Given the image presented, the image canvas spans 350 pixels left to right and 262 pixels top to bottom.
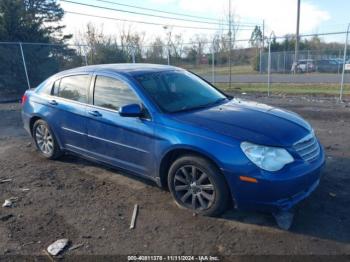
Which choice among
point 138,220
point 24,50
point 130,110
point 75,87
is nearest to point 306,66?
point 24,50

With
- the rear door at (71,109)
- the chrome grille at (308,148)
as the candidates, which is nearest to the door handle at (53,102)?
the rear door at (71,109)

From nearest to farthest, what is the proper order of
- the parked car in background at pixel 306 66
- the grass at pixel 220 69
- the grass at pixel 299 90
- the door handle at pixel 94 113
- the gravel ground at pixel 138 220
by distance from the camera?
the gravel ground at pixel 138 220 → the door handle at pixel 94 113 → the grass at pixel 299 90 → the grass at pixel 220 69 → the parked car in background at pixel 306 66

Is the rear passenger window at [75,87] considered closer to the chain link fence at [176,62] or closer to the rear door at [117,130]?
the rear door at [117,130]

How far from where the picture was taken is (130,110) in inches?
150

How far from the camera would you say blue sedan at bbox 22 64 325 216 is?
322cm

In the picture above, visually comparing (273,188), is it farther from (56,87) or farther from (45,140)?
(45,140)

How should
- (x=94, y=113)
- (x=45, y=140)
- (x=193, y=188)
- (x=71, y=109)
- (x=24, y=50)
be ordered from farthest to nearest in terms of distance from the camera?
(x=24, y=50) → (x=45, y=140) → (x=71, y=109) → (x=94, y=113) → (x=193, y=188)

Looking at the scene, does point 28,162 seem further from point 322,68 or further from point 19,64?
point 322,68

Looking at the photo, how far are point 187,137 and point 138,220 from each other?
44.5 inches

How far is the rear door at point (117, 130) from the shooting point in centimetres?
393

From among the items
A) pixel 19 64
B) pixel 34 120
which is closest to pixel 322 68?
pixel 19 64

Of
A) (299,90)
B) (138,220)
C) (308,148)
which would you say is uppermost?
(308,148)

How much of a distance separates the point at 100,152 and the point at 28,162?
6.50 feet

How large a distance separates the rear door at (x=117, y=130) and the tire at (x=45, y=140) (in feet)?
3.60
